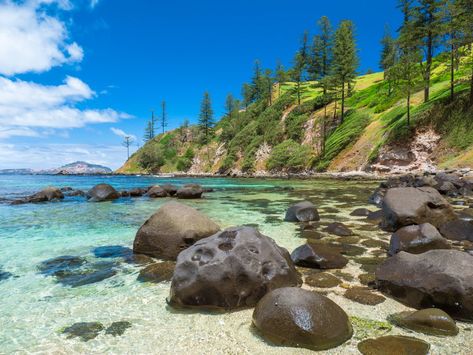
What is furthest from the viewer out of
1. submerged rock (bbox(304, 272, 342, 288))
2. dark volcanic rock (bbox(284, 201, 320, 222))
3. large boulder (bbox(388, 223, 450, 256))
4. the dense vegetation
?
the dense vegetation

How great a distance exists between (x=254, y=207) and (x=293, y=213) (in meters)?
5.48

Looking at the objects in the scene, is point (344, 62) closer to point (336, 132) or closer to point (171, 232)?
point (336, 132)

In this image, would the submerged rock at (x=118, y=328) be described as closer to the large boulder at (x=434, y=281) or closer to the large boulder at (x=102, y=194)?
the large boulder at (x=434, y=281)

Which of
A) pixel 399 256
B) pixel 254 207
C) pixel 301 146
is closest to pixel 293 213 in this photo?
pixel 254 207

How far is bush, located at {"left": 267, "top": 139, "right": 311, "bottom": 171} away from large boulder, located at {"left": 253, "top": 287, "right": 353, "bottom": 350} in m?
56.8

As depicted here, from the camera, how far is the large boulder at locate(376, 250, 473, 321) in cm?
518

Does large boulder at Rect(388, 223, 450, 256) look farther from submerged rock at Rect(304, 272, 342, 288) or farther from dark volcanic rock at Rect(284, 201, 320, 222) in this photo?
dark volcanic rock at Rect(284, 201, 320, 222)

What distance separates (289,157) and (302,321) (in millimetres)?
60206

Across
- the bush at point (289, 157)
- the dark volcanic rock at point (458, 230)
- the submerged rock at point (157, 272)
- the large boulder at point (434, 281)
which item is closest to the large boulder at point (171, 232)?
the submerged rock at point (157, 272)

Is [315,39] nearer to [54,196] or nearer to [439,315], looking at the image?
[54,196]

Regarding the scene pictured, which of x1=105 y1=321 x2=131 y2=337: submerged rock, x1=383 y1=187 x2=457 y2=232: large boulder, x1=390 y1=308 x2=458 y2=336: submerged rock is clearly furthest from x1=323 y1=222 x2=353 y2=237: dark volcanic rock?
x1=105 y1=321 x2=131 y2=337: submerged rock

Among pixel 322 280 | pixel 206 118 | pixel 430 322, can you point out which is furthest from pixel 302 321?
pixel 206 118

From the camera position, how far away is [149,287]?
275 inches

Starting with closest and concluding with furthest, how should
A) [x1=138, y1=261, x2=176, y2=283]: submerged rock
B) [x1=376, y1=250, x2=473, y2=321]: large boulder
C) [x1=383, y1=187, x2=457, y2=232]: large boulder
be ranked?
[x1=376, y1=250, x2=473, y2=321]: large boulder, [x1=138, y1=261, x2=176, y2=283]: submerged rock, [x1=383, y1=187, x2=457, y2=232]: large boulder
